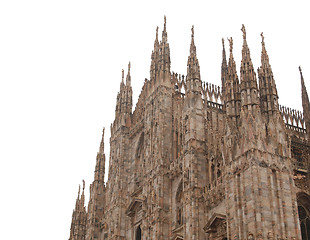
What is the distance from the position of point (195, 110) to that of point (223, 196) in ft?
24.5

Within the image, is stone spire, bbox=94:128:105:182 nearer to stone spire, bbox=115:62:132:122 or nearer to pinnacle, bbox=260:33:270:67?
stone spire, bbox=115:62:132:122

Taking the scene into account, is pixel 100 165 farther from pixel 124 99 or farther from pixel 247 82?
pixel 247 82

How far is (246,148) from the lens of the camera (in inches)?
995

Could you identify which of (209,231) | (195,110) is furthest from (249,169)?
(195,110)

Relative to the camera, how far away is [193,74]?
116 feet

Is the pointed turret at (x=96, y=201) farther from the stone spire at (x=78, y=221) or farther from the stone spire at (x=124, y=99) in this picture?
the stone spire at (x=124, y=99)

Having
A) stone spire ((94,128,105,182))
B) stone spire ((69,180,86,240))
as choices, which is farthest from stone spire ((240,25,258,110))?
stone spire ((69,180,86,240))

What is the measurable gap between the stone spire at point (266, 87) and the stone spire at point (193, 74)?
576 cm

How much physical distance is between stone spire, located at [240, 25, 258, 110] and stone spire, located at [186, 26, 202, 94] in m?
6.09

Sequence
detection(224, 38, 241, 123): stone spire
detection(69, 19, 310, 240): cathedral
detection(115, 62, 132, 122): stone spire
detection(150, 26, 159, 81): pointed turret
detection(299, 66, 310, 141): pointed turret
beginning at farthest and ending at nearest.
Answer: detection(115, 62, 132, 122): stone spire → detection(150, 26, 159, 81): pointed turret → detection(299, 66, 310, 141): pointed turret → detection(224, 38, 241, 123): stone spire → detection(69, 19, 310, 240): cathedral

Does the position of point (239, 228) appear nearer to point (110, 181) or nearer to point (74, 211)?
point (110, 181)

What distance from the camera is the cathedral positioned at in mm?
24500

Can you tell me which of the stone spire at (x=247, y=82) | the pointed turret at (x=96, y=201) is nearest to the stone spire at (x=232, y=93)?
the stone spire at (x=247, y=82)

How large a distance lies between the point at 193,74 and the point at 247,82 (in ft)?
26.0
